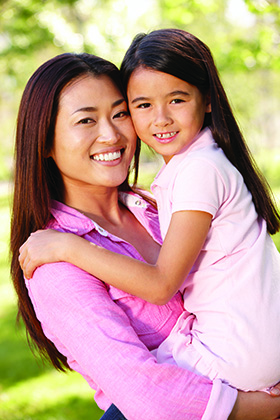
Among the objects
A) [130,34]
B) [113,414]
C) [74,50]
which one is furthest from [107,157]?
[130,34]

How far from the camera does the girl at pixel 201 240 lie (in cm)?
186

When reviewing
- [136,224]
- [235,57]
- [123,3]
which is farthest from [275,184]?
[136,224]

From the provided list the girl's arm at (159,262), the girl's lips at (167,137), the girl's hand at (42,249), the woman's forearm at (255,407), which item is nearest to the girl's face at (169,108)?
the girl's lips at (167,137)

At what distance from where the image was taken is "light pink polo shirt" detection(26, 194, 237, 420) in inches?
69.1

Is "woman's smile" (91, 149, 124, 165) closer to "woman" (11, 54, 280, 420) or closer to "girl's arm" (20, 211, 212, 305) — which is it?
"woman" (11, 54, 280, 420)

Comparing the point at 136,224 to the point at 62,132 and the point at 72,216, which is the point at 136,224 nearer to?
the point at 72,216

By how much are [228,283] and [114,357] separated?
472 millimetres

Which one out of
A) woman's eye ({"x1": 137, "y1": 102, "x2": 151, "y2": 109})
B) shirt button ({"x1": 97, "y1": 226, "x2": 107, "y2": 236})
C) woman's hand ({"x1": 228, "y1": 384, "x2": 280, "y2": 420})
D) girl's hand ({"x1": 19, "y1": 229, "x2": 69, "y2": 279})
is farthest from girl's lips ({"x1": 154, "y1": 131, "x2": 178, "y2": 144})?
woman's hand ({"x1": 228, "y1": 384, "x2": 280, "y2": 420})

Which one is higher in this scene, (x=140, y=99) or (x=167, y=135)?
(x=140, y=99)

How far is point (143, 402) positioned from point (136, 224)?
1007 mm

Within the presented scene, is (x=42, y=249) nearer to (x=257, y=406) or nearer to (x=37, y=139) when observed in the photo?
(x=37, y=139)

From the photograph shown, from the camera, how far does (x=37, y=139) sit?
7.09ft

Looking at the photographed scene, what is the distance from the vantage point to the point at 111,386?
69.4 inches

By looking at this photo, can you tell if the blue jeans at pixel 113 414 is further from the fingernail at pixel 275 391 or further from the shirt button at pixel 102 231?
the shirt button at pixel 102 231
